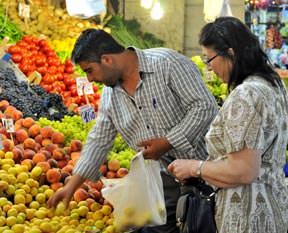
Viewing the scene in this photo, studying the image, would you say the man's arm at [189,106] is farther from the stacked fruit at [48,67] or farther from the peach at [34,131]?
the stacked fruit at [48,67]

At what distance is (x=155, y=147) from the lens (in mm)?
3105

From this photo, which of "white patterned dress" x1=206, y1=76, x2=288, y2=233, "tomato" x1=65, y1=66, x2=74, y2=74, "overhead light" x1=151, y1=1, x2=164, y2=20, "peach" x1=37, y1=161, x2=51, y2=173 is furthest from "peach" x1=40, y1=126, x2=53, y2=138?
"overhead light" x1=151, y1=1, x2=164, y2=20

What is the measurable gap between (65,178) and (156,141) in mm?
1227

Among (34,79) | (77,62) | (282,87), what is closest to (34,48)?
(34,79)

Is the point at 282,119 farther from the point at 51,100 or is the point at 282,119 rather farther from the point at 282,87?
the point at 51,100

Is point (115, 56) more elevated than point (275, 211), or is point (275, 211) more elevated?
point (115, 56)

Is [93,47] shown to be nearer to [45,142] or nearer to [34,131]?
[45,142]

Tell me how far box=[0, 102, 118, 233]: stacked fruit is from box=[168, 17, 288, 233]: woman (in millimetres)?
1097

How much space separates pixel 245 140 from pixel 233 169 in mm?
123

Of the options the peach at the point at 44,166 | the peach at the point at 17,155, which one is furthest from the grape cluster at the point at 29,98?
the peach at the point at 44,166

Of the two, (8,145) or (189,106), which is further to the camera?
(8,145)

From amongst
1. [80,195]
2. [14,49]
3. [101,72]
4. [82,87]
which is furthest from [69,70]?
[101,72]

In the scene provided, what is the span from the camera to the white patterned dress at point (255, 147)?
7.75 feet

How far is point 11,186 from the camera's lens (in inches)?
151
